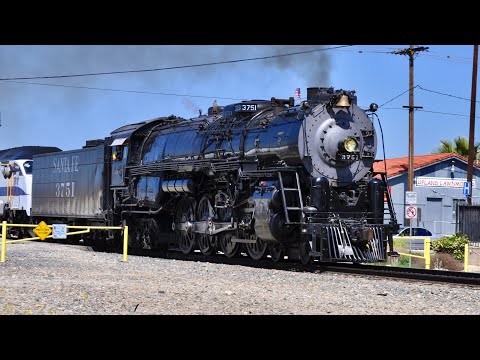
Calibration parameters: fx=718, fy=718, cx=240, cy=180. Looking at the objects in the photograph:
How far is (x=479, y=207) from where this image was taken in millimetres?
32125

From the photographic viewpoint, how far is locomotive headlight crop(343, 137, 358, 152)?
56.0 feet

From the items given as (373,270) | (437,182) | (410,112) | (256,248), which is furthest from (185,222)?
(437,182)

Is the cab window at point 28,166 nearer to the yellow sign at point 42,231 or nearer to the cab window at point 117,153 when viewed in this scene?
the cab window at point 117,153

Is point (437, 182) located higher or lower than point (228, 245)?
higher

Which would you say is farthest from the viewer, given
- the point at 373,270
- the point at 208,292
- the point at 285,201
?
the point at 285,201

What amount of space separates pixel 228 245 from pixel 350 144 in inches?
167

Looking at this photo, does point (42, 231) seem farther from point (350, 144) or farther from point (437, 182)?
point (437, 182)

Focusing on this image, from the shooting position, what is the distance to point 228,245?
1884 centimetres

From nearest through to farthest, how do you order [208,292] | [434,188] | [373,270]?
[208,292], [373,270], [434,188]

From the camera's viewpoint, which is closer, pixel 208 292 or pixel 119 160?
pixel 208 292

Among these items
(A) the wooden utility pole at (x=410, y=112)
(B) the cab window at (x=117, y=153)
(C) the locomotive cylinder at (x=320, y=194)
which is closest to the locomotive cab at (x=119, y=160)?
(B) the cab window at (x=117, y=153)
